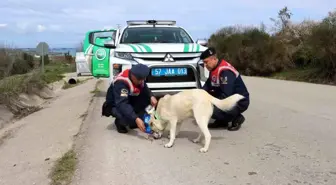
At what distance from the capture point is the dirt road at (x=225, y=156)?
4.84 metres

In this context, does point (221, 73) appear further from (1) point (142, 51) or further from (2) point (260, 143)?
(1) point (142, 51)

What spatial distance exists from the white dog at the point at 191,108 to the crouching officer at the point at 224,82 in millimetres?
887

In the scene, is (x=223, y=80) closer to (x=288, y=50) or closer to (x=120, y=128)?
(x=120, y=128)

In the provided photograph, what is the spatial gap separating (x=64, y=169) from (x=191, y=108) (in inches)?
77.2

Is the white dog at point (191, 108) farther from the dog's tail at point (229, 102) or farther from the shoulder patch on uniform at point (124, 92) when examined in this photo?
the shoulder patch on uniform at point (124, 92)

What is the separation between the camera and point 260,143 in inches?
253

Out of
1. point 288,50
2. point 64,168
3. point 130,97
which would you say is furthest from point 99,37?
point 288,50

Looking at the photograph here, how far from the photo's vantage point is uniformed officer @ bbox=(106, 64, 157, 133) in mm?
6566

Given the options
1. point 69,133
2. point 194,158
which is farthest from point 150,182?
point 69,133

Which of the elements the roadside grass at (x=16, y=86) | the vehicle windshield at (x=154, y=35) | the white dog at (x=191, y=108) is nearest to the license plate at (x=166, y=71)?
the vehicle windshield at (x=154, y=35)

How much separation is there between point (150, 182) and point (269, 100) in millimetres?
7217

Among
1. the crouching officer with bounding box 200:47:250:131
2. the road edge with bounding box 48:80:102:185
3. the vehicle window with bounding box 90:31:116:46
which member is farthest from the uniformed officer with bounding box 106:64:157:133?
the vehicle window with bounding box 90:31:116:46

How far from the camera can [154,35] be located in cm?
1006

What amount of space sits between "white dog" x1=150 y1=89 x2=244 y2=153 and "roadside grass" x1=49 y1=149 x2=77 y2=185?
1.38 meters
